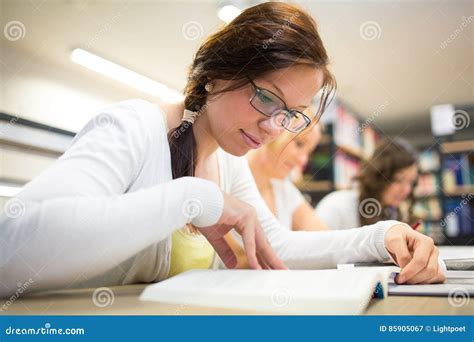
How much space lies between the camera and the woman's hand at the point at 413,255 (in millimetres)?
836

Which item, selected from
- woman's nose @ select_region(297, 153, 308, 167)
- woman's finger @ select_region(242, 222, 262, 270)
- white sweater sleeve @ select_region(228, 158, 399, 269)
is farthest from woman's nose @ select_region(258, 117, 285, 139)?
woman's nose @ select_region(297, 153, 308, 167)

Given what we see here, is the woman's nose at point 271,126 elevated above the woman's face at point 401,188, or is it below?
above

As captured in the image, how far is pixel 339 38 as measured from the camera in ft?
3.64

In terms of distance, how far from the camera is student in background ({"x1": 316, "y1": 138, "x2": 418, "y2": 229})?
1.27 metres

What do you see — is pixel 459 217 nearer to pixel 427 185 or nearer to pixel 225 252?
pixel 427 185

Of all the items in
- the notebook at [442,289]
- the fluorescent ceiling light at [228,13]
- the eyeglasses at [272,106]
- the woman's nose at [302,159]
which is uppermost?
the fluorescent ceiling light at [228,13]

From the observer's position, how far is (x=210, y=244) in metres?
1.00

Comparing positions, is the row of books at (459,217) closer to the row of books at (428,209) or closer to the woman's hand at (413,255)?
the row of books at (428,209)

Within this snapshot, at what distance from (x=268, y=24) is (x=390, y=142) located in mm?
453

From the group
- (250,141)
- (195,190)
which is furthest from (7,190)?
(250,141)

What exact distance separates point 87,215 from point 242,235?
321mm

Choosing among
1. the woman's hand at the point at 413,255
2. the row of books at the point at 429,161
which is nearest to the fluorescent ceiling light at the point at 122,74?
the woman's hand at the point at 413,255

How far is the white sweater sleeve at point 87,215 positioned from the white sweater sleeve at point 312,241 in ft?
0.93
